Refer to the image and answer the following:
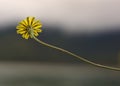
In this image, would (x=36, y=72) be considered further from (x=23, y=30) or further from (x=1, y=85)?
(x=23, y=30)

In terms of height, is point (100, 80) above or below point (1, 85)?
above

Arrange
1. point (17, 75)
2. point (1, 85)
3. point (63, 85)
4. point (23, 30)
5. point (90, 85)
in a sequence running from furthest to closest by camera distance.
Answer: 1. point (17, 75)
2. point (1, 85)
3. point (63, 85)
4. point (90, 85)
5. point (23, 30)

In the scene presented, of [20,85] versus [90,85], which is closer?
[90,85]

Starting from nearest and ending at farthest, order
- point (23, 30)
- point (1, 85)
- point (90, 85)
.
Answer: point (23, 30) < point (90, 85) < point (1, 85)

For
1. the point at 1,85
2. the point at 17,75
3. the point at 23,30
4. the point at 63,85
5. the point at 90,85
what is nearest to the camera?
the point at 23,30

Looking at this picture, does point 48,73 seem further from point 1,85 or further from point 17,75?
point 1,85

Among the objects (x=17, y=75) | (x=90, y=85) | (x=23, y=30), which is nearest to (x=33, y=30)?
(x=23, y=30)

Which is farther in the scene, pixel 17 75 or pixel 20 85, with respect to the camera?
pixel 17 75

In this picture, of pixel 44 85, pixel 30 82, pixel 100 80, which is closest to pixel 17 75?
pixel 30 82

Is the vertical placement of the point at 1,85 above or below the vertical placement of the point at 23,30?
below
